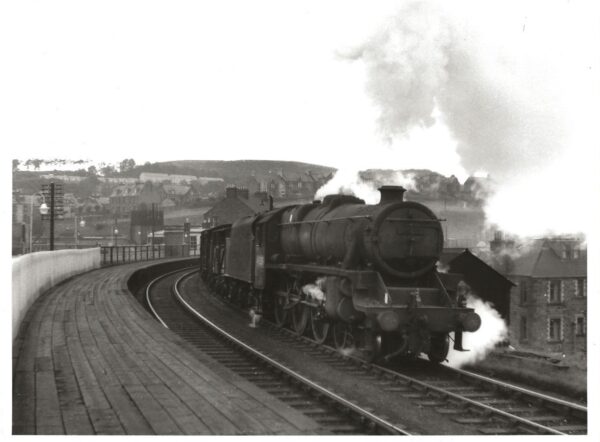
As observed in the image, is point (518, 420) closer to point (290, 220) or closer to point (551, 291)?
point (290, 220)

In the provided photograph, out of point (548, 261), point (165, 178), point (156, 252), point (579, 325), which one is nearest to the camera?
point (548, 261)

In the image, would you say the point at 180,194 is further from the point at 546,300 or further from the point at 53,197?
the point at 53,197

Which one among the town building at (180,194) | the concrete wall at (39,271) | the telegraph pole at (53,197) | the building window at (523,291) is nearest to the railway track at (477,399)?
the concrete wall at (39,271)

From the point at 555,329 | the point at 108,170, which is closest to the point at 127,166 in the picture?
the point at 108,170

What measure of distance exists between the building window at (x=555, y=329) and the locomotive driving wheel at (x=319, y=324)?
28862 millimetres

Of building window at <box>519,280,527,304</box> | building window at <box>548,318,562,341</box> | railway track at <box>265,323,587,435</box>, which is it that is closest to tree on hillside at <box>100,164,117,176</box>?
railway track at <box>265,323,587,435</box>

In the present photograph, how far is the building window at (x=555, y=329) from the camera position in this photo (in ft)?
127

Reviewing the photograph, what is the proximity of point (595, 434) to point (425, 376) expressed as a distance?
3.75 metres

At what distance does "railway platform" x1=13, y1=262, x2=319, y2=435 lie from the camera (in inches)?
233

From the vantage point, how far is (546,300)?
130 ft

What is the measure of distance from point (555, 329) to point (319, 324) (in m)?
30.7

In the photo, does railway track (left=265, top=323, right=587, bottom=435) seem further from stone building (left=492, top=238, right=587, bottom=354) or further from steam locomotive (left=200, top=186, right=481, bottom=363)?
stone building (left=492, top=238, right=587, bottom=354)

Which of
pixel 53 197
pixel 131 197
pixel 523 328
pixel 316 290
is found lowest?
pixel 523 328

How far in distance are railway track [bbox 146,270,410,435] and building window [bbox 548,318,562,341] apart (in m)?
27.5
